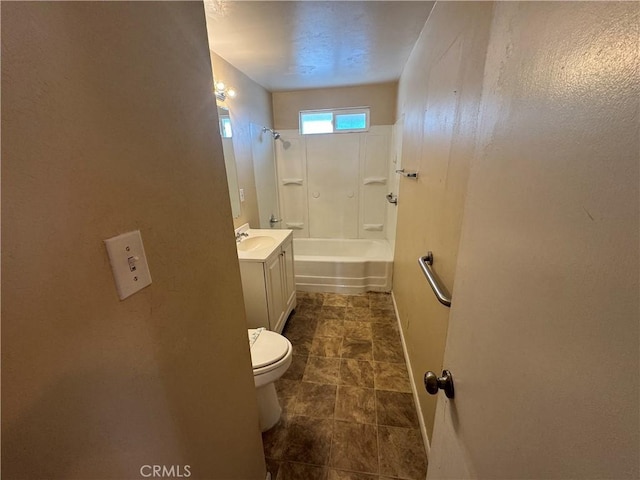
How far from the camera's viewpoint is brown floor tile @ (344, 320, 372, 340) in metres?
2.21

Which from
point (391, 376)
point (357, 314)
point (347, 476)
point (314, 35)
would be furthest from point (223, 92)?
point (347, 476)

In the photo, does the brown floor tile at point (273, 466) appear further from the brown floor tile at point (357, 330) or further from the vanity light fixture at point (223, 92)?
the vanity light fixture at point (223, 92)

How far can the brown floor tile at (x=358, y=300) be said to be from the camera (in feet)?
8.82

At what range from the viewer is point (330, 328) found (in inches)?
91.7

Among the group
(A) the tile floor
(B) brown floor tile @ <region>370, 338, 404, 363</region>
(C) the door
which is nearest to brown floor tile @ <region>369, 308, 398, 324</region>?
(A) the tile floor

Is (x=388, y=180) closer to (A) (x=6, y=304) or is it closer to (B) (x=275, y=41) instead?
(B) (x=275, y=41)

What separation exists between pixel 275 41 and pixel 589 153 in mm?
2080

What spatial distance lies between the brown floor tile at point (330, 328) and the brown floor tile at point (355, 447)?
0.79 metres

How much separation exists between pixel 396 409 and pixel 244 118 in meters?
2.71

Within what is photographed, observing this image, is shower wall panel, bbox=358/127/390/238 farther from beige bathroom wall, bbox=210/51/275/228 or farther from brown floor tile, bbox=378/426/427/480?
brown floor tile, bbox=378/426/427/480

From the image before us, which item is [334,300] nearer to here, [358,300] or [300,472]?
[358,300]

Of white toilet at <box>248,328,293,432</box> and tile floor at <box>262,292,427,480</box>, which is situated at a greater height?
white toilet at <box>248,328,293,432</box>

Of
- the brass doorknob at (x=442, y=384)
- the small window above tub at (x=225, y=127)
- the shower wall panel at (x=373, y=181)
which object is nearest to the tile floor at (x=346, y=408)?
the brass doorknob at (x=442, y=384)

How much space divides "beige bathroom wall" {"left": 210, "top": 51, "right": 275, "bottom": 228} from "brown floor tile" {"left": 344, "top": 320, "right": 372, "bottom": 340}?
1.40m
